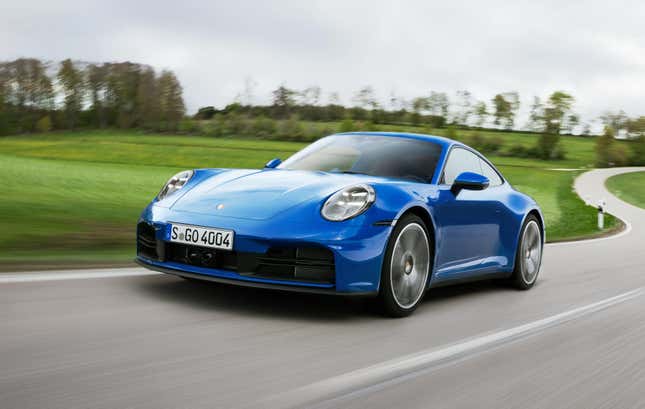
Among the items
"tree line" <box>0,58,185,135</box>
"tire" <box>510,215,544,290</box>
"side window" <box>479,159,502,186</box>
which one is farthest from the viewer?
"tree line" <box>0,58,185,135</box>

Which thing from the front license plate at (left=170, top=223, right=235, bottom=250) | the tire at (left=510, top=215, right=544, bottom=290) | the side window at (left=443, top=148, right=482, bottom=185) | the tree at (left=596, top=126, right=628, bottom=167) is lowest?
the tree at (left=596, top=126, right=628, bottom=167)

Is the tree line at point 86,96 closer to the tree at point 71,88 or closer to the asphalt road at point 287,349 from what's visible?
the tree at point 71,88

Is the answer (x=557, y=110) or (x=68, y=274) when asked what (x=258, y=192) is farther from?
(x=557, y=110)

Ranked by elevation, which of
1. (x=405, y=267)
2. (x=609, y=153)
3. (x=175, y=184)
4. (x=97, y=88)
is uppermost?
(x=97, y=88)

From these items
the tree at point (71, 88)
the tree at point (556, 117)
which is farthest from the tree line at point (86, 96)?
the tree at point (556, 117)

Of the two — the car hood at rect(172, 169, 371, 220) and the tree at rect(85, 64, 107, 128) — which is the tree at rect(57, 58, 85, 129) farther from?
the car hood at rect(172, 169, 371, 220)

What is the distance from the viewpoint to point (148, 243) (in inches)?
201

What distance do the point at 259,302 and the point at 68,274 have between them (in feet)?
4.72

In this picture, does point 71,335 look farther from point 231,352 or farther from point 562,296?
point 562,296

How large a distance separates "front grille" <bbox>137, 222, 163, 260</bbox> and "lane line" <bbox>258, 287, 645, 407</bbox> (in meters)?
1.75

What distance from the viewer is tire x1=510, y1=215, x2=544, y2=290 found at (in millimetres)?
6988

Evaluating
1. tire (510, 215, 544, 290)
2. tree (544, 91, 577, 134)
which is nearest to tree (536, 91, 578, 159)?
tree (544, 91, 577, 134)

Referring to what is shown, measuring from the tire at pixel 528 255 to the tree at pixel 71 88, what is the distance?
77543mm

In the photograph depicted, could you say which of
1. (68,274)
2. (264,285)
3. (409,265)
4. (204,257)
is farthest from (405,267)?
(68,274)
